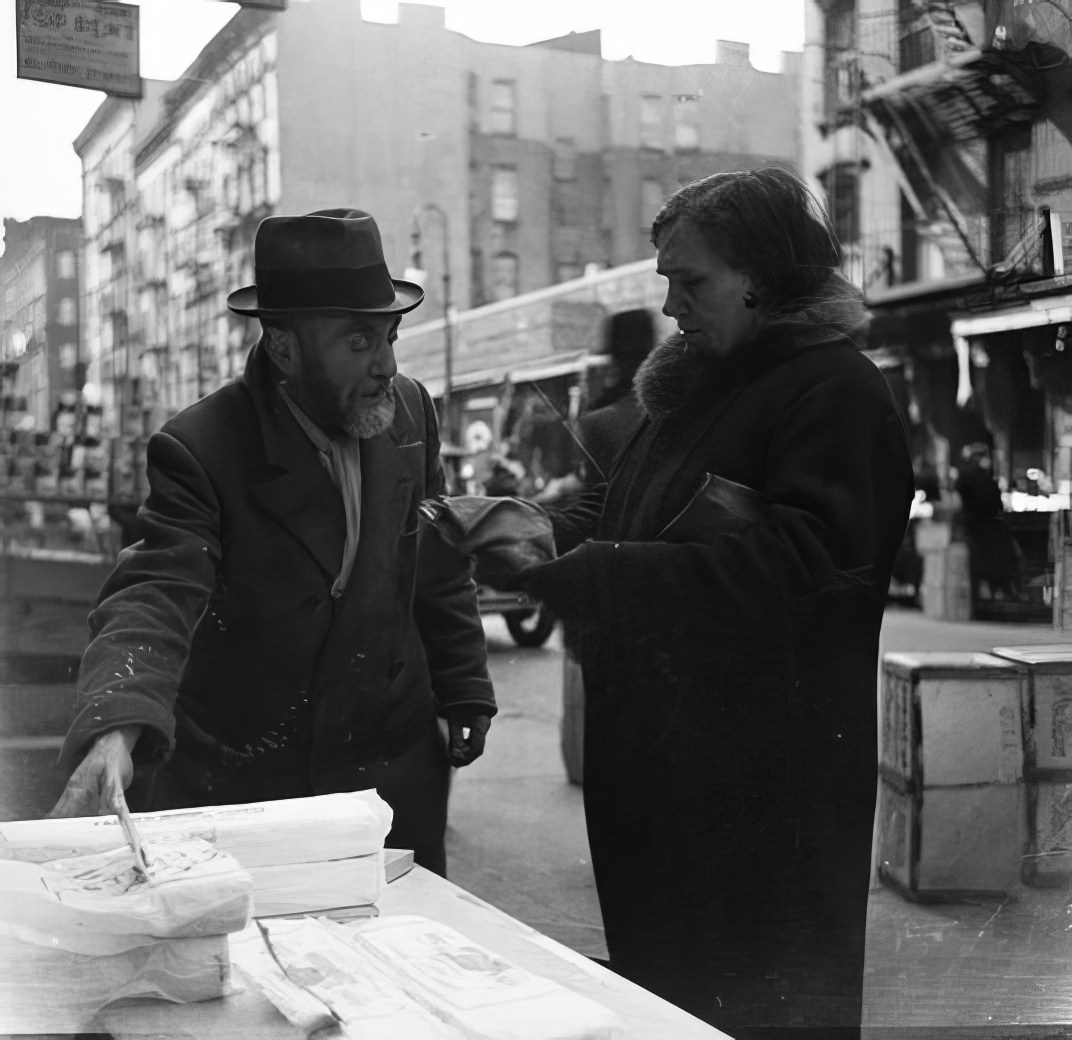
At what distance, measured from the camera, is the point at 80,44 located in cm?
218

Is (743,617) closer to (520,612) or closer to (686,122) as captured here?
(520,612)

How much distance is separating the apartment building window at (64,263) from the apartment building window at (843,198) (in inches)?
55.1

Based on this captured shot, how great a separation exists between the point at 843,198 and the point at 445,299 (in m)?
0.72

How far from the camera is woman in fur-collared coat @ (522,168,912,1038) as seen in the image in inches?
73.5

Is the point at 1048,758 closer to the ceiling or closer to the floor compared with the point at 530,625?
closer to the floor

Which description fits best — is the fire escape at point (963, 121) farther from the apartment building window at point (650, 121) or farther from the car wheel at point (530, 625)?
the car wheel at point (530, 625)

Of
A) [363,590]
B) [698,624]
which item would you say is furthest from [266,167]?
[698,624]

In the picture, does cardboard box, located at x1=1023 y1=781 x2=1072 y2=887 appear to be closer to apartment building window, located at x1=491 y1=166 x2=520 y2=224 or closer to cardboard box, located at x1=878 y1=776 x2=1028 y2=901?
cardboard box, located at x1=878 y1=776 x2=1028 y2=901

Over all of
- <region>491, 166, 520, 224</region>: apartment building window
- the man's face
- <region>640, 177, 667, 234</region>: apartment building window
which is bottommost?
the man's face

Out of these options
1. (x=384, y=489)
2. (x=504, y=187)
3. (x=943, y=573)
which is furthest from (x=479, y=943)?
(x=504, y=187)

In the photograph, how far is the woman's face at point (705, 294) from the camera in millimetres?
1912

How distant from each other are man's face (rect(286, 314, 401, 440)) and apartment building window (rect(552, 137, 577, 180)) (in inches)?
22.1

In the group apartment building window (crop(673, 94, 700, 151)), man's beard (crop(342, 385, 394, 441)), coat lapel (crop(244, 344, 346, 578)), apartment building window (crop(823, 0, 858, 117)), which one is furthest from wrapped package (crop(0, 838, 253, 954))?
apartment building window (crop(823, 0, 858, 117))

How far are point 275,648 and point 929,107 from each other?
1408 millimetres
